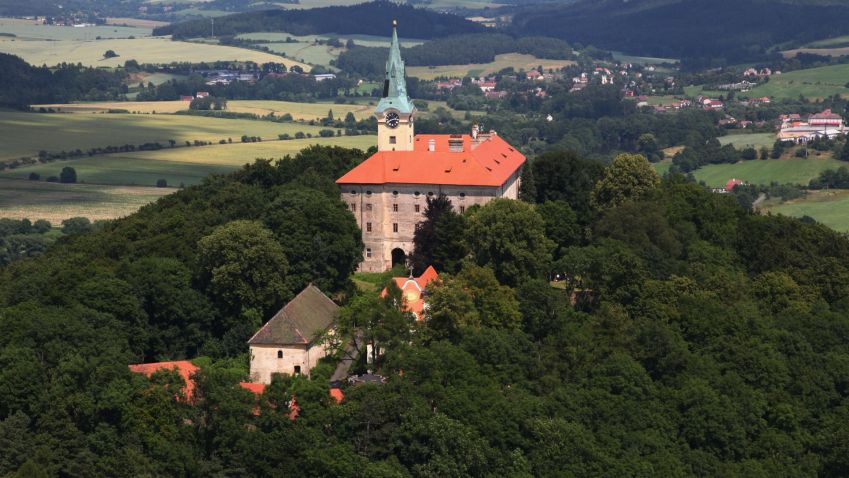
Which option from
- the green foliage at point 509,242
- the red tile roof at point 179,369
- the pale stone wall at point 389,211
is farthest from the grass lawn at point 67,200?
the red tile roof at point 179,369

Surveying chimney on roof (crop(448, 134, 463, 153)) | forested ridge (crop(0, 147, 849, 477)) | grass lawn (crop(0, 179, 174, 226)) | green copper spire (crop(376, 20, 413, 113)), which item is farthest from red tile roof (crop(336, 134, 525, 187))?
grass lawn (crop(0, 179, 174, 226))

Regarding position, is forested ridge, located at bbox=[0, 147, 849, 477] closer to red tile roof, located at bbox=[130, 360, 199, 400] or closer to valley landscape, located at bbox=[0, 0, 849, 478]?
valley landscape, located at bbox=[0, 0, 849, 478]

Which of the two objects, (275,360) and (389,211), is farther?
(389,211)

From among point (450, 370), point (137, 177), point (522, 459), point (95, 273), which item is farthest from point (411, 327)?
point (137, 177)

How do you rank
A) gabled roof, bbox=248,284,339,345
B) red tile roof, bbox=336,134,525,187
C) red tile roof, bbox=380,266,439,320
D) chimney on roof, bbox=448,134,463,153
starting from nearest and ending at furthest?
gabled roof, bbox=248,284,339,345 < red tile roof, bbox=380,266,439,320 < red tile roof, bbox=336,134,525,187 < chimney on roof, bbox=448,134,463,153

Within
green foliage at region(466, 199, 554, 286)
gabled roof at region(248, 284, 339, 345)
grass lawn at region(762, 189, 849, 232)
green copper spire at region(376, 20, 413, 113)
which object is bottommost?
grass lawn at region(762, 189, 849, 232)

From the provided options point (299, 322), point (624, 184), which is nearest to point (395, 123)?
point (624, 184)

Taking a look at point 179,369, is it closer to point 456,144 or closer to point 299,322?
point 299,322
